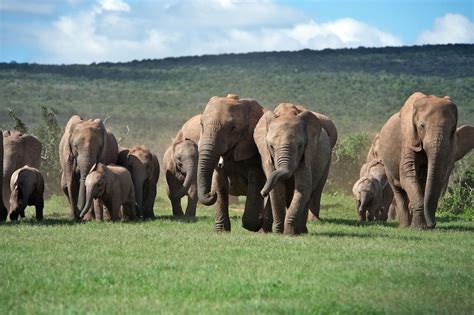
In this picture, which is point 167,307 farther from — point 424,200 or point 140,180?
point 140,180

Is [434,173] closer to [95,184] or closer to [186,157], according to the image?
[95,184]

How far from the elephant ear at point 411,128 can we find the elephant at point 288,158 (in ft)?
9.50

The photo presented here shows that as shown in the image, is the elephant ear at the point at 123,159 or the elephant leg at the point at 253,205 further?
the elephant ear at the point at 123,159

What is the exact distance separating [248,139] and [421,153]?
12.8 feet

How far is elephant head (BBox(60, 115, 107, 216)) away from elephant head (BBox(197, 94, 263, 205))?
4.75 m

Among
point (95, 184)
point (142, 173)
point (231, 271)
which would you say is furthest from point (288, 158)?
point (142, 173)

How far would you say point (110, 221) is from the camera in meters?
23.2

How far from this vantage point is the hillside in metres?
77.6

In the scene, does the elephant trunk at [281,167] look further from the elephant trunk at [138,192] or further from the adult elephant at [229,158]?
the elephant trunk at [138,192]

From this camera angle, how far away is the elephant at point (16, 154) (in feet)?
89.8

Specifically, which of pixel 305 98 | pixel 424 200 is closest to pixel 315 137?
pixel 424 200

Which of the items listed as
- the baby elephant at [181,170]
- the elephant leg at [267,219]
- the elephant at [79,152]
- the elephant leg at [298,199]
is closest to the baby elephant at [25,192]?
the elephant at [79,152]

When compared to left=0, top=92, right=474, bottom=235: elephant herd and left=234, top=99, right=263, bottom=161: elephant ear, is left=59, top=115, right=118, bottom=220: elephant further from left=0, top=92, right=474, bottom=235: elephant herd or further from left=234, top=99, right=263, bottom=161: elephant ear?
left=234, top=99, right=263, bottom=161: elephant ear

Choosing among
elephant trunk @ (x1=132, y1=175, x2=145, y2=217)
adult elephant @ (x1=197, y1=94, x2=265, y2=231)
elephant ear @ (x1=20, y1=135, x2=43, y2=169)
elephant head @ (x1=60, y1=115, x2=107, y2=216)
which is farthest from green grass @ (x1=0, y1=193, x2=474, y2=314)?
elephant ear @ (x1=20, y1=135, x2=43, y2=169)
